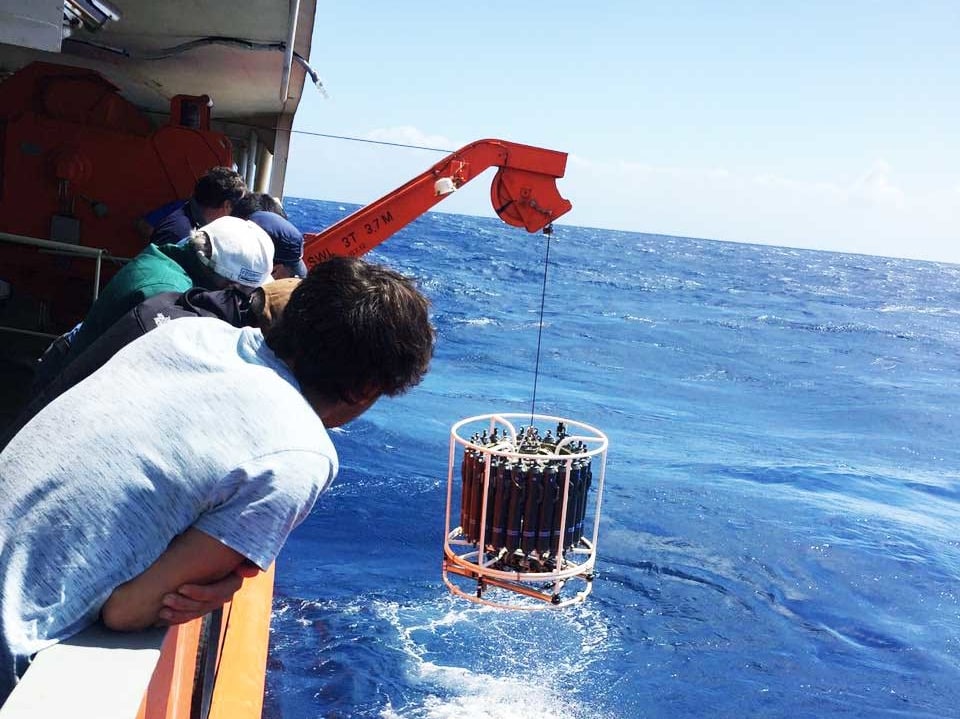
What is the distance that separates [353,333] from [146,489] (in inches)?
16.7

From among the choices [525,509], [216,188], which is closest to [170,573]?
[525,509]

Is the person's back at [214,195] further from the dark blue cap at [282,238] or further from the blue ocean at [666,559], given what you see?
the blue ocean at [666,559]

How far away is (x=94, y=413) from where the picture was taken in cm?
147

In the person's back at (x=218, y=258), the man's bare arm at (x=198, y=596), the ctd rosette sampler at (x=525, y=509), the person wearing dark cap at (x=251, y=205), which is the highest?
the person wearing dark cap at (x=251, y=205)

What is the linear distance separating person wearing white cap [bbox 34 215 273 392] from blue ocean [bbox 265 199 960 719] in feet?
11.1

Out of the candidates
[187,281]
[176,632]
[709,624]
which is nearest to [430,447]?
[709,624]

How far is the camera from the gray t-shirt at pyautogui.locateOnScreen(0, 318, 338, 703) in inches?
55.6

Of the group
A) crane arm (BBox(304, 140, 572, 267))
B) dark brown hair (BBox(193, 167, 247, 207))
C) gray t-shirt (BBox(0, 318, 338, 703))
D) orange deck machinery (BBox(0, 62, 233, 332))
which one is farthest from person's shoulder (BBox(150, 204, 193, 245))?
gray t-shirt (BBox(0, 318, 338, 703))

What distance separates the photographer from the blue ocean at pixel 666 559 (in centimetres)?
801

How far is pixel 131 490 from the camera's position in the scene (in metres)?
1.42

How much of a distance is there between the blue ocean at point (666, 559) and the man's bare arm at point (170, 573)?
5031 millimetres

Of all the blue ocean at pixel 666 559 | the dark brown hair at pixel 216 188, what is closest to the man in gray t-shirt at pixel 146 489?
the dark brown hair at pixel 216 188

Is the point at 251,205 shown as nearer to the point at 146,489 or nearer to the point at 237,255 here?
the point at 237,255

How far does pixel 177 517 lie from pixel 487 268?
133 ft
